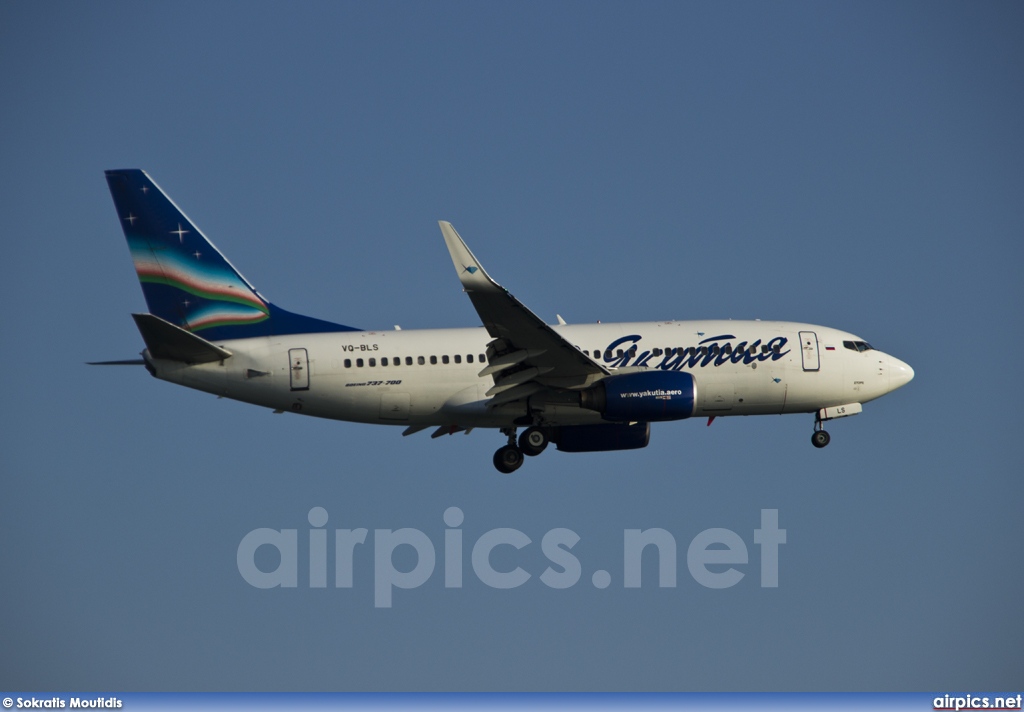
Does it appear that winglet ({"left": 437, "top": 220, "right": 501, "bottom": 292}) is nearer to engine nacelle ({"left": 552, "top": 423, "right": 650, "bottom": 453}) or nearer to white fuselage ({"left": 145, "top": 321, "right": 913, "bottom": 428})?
white fuselage ({"left": 145, "top": 321, "right": 913, "bottom": 428})

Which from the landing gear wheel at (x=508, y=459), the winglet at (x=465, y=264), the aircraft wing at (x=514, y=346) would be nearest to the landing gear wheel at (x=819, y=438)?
the aircraft wing at (x=514, y=346)

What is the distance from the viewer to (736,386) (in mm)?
49938

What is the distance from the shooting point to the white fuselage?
48.3 metres

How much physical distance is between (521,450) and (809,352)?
1099 cm

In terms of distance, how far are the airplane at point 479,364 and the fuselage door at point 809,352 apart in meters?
0.05

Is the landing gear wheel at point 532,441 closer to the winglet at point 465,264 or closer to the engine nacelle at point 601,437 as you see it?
the engine nacelle at point 601,437

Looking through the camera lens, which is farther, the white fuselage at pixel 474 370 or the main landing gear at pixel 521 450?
the main landing gear at pixel 521 450

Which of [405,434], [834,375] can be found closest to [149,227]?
[405,434]

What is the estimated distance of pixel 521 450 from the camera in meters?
51.2

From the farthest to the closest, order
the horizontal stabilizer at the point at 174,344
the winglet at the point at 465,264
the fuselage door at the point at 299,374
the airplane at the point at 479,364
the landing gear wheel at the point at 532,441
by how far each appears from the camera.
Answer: the landing gear wheel at the point at 532,441
the fuselage door at the point at 299,374
the airplane at the point at 479,364
the horizontal stabilizer at the point at 174,344
the winglet at the point at 465,264

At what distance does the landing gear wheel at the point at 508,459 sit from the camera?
2005 inches

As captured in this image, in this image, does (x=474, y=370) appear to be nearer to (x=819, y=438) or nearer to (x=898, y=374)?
(x=819, y=438)

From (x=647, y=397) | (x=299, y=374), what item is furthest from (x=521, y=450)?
(x=299, y=374)

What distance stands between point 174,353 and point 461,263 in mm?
10789
